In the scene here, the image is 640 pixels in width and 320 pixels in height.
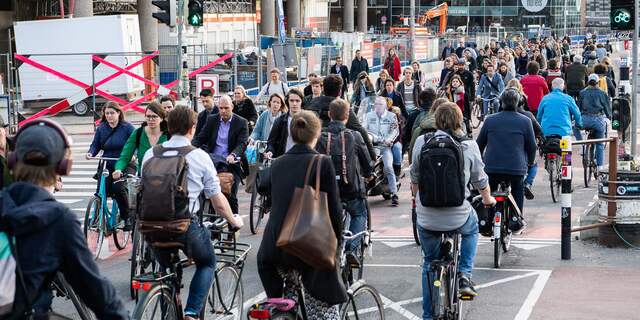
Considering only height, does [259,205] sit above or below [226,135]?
below

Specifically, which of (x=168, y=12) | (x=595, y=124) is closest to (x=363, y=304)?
(x=595, y=124)

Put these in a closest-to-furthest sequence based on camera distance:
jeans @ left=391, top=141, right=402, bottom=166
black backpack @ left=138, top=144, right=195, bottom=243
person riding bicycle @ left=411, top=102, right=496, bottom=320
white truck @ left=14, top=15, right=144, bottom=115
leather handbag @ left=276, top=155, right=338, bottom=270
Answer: leather handbag @ left=276, top=155, right=338, bottom=270 < black backpack @ left=138, top=144, right=195, bottom=243 < person riding bicycle @ left=411, top=102, right=496, bottom=320 < jeans @ left=391, top=141, right=402, bottom=166 < white truck @ left=14, top=15, right=144, bottom=115

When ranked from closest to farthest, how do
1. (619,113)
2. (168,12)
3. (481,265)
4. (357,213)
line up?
(357,213) → (481,265) → (619,113) → (168,12)

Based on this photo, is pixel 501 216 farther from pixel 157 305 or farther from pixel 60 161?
pixel 60 161

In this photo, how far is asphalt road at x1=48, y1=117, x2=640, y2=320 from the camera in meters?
10.7

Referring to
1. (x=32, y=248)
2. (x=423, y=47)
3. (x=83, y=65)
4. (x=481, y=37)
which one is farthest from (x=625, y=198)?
(x=481, y=37)

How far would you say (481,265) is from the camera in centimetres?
1258

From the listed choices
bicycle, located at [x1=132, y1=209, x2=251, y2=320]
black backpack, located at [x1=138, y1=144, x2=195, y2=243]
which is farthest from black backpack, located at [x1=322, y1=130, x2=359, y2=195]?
black backpack, located at [x1=138, y1=144, x2=195, y2=243]

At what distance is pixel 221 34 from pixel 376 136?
1818 inches

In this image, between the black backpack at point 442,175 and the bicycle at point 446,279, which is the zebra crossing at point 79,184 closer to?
the bicycle at point 446,279

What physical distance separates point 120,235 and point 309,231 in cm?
752

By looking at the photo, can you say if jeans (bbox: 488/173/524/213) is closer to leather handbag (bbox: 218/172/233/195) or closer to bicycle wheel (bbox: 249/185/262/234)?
leather handbag (bbox: 218/172/233/195)

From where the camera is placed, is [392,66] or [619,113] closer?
[619,113]

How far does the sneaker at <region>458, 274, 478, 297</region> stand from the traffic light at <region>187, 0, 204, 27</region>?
1452 centimetres
